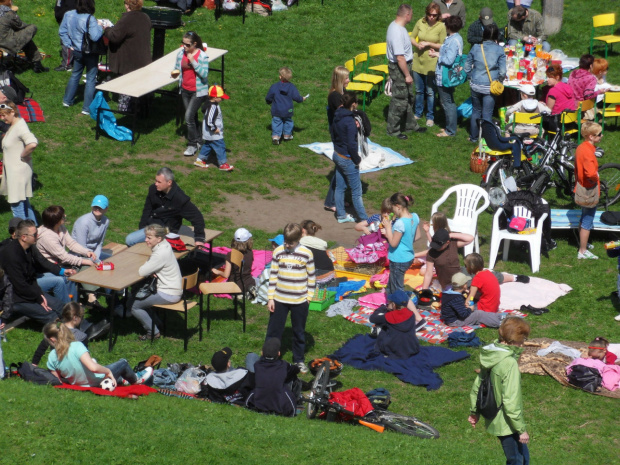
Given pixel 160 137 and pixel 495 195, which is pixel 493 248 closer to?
pixel 495 195

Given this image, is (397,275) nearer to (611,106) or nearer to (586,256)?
(586,256)

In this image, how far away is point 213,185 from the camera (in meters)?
14.5

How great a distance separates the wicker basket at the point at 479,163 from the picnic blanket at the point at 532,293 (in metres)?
3.70

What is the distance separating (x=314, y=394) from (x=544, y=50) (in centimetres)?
1252

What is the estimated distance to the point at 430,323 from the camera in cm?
1094

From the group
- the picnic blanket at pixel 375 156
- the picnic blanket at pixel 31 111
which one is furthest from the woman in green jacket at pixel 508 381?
the picnic blanket at pixel 31 111

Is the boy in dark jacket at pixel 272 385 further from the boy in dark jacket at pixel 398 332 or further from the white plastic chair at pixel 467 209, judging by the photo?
the white plastic chair at pixel 467 209

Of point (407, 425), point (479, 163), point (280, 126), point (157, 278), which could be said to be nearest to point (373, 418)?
point (407, 425)

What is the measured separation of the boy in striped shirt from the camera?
29.6 ft

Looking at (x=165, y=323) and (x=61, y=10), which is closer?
(x=165, y=323)

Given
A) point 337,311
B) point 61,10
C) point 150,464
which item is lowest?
point 337,311

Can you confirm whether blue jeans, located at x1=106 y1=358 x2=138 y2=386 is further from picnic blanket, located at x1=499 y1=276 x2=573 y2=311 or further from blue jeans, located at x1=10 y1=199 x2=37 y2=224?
picnic blanket, located at x1=499 y1=276 x2=573 y2=311

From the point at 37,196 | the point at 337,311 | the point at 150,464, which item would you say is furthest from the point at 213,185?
the point at 150,464

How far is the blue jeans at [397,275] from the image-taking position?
424 inches
